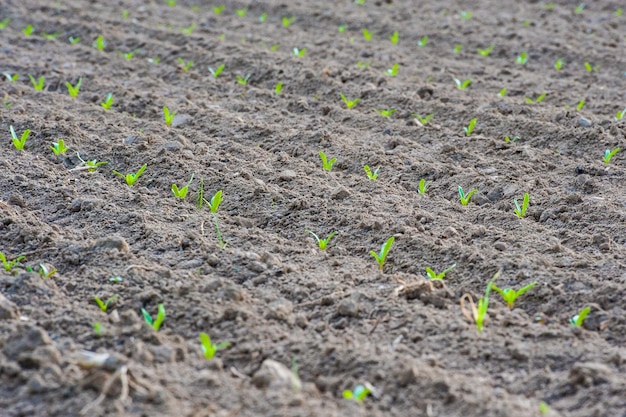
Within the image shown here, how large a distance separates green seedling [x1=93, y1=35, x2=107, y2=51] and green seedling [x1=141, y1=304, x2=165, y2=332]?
9.75 feet

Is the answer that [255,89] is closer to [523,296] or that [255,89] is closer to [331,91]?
[331,91]

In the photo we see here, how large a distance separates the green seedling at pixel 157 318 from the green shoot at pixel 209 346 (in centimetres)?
16

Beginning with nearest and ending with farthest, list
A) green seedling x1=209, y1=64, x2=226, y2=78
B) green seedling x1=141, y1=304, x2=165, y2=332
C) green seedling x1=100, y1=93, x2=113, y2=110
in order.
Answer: green seedling x1=141, y1=304, x2=165, y2=332 → green seedling x1=100, y1=93, x2=113, y2=110 → green seedling x1=209, y1=64, x2=226, y2=78

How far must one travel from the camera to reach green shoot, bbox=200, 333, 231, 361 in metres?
2.17

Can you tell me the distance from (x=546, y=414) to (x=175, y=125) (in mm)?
2439

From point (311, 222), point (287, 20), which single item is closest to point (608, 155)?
point (311, 222)

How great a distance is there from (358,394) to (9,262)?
139 cm

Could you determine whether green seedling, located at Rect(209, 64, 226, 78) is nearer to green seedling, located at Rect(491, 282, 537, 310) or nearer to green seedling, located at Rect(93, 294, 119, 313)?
green seedling, located at Rect(93, 294, 119, 313)

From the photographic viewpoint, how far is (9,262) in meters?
2.65

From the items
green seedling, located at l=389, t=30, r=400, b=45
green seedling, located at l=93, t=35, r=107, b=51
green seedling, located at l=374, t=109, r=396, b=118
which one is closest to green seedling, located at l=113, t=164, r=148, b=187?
green seedling, located at l=374, t=109, r=396, b=118

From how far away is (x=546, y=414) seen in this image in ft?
6.36

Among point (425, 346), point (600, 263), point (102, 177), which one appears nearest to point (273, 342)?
point (425, 346)

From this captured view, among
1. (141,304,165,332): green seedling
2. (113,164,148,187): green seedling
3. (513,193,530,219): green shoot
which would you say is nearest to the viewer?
(141,304,165,332): green seedling

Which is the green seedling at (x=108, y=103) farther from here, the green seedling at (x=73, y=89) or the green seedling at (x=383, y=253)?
the green seedling at (x=383, y=253)
